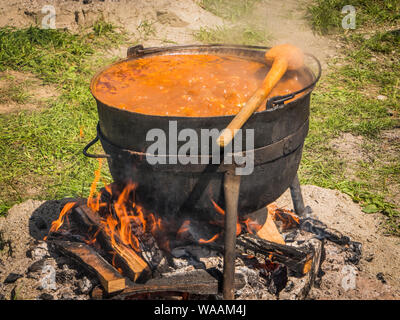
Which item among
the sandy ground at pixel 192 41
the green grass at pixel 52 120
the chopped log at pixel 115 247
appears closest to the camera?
the chopped log at pixel 115 247

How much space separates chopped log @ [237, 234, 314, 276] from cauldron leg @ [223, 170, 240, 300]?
0.45 meters

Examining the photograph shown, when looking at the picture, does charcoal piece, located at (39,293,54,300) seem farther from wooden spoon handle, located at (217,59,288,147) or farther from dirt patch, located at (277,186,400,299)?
dirt patch, located at (277,186,400,299)

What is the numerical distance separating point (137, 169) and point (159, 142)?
11.3 inches

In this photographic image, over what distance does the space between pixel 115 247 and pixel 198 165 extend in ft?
2.91

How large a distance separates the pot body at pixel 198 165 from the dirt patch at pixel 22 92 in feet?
12.5

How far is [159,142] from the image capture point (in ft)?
7.56

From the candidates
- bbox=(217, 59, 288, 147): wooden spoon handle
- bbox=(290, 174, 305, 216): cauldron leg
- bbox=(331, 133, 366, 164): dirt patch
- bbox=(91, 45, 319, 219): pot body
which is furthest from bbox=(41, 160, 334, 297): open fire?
bbox=(331, 133, 366, 164): dirt patch

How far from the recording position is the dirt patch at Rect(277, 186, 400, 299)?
9.14ft

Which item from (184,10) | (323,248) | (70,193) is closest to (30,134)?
(70,193)

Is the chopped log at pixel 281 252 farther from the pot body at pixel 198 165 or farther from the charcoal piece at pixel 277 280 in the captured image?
the pot body at pixel 198 165

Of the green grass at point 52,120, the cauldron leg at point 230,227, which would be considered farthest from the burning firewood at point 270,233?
the green grass at point 52,120

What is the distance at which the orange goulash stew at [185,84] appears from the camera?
98.0 inches

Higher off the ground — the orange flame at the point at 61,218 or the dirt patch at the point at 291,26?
the dirt patch at the point at 291,26

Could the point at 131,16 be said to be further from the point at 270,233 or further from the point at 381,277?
the point at 381,277
